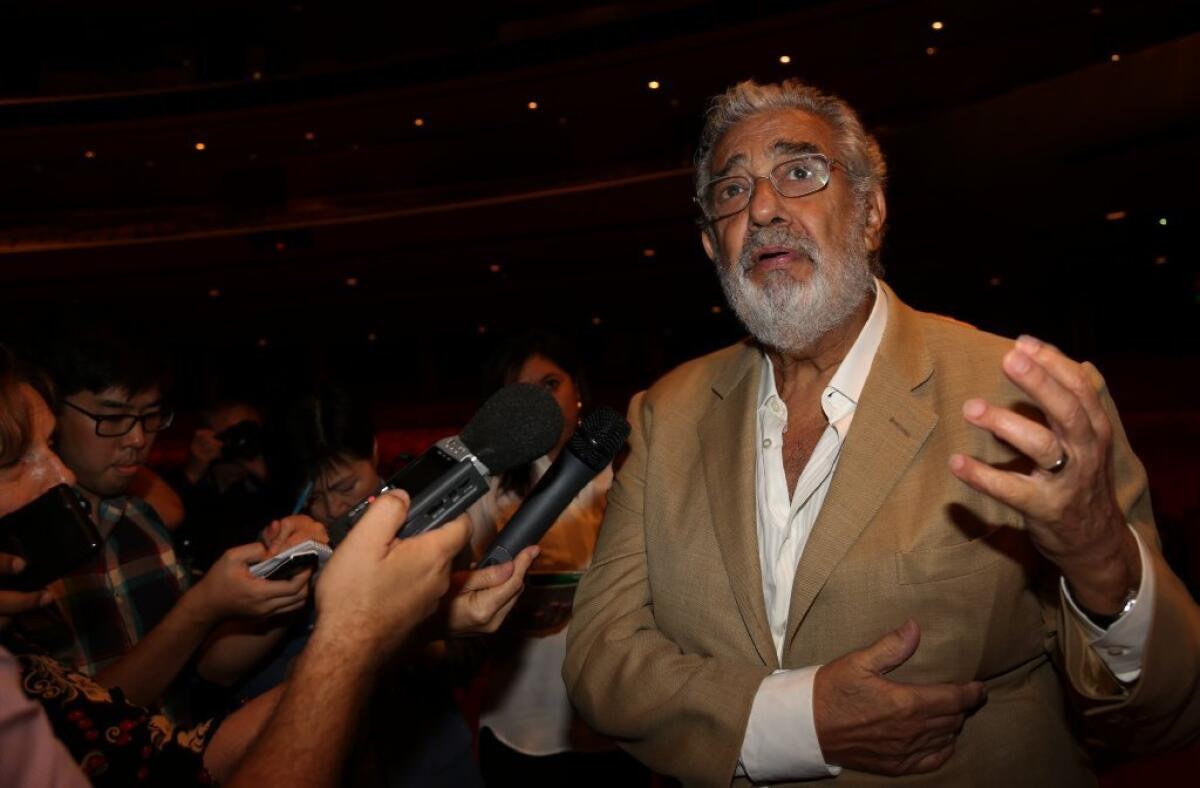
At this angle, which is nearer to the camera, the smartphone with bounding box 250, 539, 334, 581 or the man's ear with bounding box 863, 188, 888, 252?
the smartphone with bounding box 250, 539, 334, 581

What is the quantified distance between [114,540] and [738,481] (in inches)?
64.8

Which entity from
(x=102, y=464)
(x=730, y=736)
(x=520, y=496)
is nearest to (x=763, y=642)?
(x=730, y=736)

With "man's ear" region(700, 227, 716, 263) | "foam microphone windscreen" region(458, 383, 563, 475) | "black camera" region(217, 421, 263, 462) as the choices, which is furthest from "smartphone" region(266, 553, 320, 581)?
"black camera" region(217, 421, 263, 462)

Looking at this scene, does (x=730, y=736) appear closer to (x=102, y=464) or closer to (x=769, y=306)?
(x=769, y=306)

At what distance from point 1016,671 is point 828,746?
359 millimetres

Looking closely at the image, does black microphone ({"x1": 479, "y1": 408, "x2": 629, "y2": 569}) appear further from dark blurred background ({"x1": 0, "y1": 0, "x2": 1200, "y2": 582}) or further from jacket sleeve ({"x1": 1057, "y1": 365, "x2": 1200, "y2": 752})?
dark blurred background ({"x1": 0, "y1": 0, "x2": 1200, "y2": 582})

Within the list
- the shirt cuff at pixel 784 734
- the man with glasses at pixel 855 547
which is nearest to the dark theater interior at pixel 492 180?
the man with glasses at pixel 855 547

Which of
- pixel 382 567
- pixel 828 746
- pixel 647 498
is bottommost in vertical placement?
pixel 828 746

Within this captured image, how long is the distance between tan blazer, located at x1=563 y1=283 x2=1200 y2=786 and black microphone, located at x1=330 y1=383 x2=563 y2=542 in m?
0.48

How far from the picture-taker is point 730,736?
51.9 inches

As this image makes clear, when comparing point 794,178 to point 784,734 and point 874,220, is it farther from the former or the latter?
point 784,734

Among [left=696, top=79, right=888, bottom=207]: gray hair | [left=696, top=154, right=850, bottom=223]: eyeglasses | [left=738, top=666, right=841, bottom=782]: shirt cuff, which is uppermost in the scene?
[left=696, top=79, right=888, bottom=207]: gray hair

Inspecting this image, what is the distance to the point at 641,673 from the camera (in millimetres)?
1427

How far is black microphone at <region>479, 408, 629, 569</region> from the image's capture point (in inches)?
51.3
